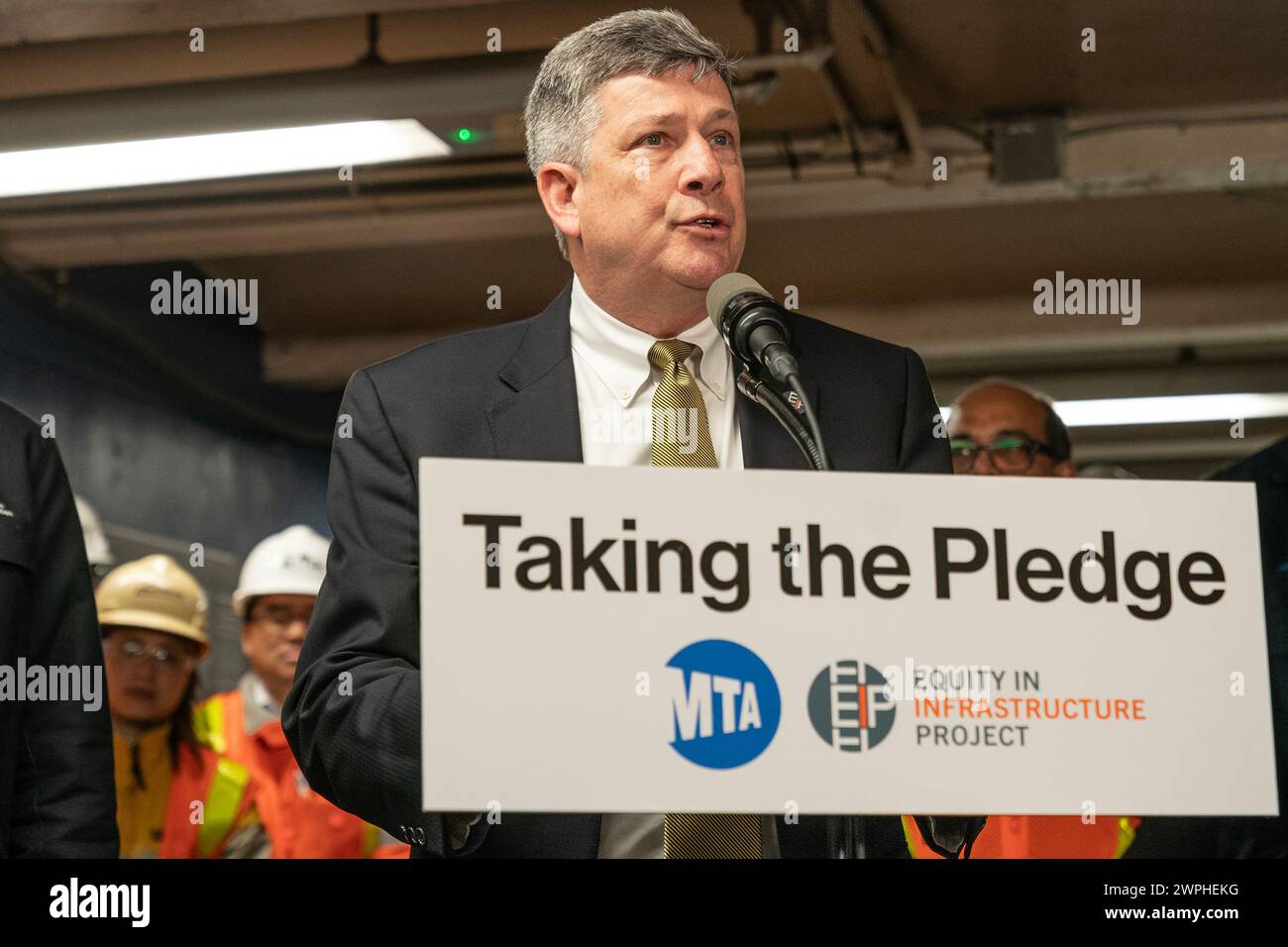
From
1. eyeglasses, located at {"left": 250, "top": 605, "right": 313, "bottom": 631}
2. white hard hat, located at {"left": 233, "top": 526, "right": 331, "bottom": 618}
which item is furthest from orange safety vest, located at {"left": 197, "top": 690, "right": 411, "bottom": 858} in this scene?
white hard hat, located at {"left": 233, "top": 526, "right": 331, "bottom": 618}

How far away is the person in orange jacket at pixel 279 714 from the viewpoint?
123 inches

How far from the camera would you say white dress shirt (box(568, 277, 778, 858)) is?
1.34 metres

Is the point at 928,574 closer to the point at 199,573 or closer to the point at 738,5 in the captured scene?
the point at 738,5

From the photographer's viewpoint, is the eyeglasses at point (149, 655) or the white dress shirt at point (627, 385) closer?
the white dress shirt at point (627, 385)

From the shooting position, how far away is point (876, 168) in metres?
4.36

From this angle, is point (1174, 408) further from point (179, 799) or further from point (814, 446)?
point (814, 446)

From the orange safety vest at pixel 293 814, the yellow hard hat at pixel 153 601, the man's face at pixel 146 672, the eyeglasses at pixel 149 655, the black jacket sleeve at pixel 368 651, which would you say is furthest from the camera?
the yellow hard hat at pixel 153 601

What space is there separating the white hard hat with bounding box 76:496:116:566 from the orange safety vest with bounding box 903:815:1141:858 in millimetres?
2898

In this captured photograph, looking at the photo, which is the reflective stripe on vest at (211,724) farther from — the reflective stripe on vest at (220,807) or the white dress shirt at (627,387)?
the white dress shirt at (627,387)

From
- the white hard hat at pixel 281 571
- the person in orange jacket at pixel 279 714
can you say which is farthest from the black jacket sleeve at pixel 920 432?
the white hard hat at pixel 281 571

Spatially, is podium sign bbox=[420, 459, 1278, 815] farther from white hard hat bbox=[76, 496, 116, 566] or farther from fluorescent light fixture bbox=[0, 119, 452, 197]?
white hard hat bbox=[76, 496, 116, 566]

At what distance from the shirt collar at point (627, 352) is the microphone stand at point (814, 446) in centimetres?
20
